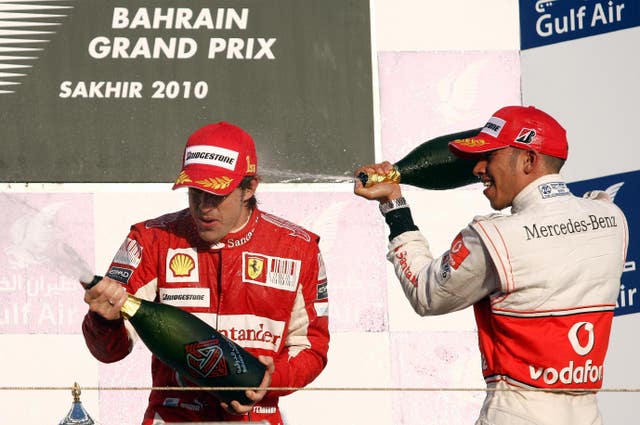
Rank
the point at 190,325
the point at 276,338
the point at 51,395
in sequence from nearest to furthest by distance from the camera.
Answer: the point at 190,325 → the point at 276,338 → the point at 51,395

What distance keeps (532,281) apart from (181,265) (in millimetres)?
1068

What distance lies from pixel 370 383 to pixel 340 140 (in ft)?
3.24

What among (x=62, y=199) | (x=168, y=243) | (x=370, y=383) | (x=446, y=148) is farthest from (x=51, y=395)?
(x=446, y=148)

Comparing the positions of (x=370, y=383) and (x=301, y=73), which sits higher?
(x=301, y=73)

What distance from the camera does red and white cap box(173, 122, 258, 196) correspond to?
12.9ft

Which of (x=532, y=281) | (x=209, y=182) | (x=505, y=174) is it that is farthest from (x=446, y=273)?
(x=209, y=182)

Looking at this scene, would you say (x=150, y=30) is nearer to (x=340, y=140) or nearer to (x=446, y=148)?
(x=340, y=140)

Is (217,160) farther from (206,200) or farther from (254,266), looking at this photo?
(254,266)

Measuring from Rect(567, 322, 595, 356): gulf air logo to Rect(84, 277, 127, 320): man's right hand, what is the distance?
119cm

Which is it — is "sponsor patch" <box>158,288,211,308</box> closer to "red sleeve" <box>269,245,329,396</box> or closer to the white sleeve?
"red sleeve" <box>269,245,329,396</box>

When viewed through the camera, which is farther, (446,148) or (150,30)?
(150,30)

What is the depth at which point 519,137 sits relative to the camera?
3760 millimetres

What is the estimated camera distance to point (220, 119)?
5.56 meters

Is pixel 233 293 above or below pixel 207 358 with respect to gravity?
above
